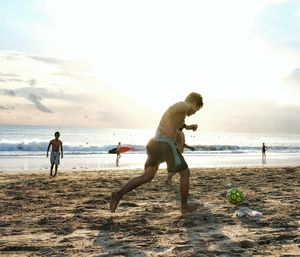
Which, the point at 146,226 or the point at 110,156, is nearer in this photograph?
the point at 146,226

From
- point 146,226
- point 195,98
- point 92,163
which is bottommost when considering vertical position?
point 146,226

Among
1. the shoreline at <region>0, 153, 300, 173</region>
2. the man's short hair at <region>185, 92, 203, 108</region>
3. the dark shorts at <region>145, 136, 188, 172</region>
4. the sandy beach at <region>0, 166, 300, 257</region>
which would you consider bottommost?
the sandy beach at <region>0, 166, 300, 257</region>

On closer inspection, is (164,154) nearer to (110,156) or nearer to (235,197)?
(235,197)

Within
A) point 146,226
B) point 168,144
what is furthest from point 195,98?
point 146,226

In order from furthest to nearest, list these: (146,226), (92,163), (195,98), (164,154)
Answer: (92,163)
(195,98)
(164,154)
(146,226)

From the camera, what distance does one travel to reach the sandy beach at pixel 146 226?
459 cm

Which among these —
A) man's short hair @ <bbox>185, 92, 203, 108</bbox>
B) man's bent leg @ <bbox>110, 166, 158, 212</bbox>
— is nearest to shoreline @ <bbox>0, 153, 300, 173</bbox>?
man's bent leg @ <bbox>110, 166, 158, 212</bbox>

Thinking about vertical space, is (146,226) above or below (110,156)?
below

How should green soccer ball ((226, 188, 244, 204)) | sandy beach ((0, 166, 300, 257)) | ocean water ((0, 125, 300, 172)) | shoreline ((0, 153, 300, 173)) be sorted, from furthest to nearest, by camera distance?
ocean water ((0, 125, 300, 172))
shoreline ((0, 153, 300, 173))
green soccer ball ((226, 188, 244, 204))
sandy beach ((0, 166, 300, 257))

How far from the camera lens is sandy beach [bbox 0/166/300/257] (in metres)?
4.59

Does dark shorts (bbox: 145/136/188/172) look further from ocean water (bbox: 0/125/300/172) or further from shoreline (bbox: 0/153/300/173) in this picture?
ocean water (bbox: 0/125/300/172)

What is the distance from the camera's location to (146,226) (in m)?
5.72

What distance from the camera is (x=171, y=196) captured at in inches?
356

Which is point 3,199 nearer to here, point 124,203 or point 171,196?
point 124,203
